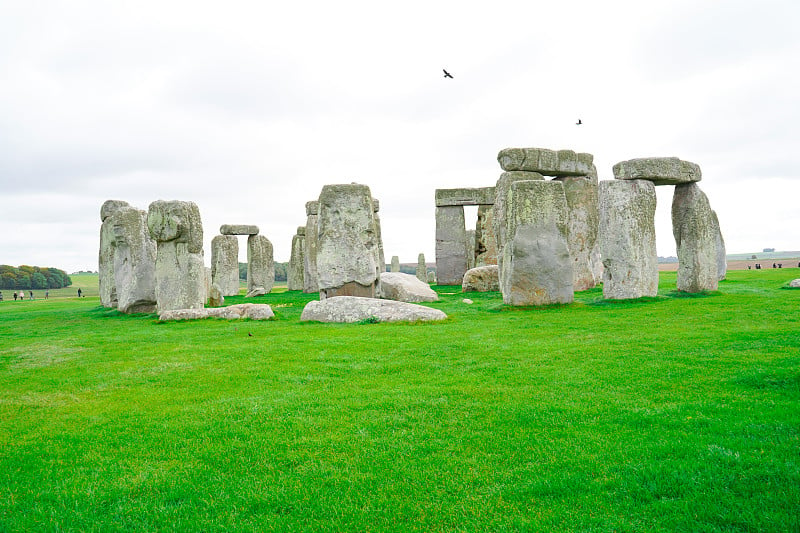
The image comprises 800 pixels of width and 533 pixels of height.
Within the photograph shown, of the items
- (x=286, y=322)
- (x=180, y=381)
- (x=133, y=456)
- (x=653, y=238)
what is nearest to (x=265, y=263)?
(x=286, y=322)

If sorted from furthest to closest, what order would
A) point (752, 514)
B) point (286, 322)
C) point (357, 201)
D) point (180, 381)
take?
point (357, 201), point (286, 322), point (180, 381), point (752, 514)

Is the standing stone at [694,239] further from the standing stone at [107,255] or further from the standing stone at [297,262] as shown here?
the standing stone at [297,262]

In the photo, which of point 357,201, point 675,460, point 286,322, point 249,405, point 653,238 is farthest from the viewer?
point 357,201

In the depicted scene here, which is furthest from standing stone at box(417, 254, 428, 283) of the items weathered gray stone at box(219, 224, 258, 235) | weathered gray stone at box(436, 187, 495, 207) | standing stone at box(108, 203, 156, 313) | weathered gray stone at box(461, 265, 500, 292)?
standing stone at box(108, 203, 156, 313)

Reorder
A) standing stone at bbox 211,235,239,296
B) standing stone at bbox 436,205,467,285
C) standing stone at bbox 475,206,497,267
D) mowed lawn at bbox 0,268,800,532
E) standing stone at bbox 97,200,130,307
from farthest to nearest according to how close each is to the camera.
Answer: standing stone at bbox 211,235,239,296
standing stone at bbox 436,205,467,285
standing stone at bbox 475,206,497,267
standing stone at bbox 97,200,130,307
mowed lawn at bbox 0,268,800,532

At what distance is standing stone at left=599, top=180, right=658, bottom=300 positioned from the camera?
11.6 meters

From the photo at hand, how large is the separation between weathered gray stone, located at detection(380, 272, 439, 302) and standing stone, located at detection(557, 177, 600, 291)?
495 centimetres

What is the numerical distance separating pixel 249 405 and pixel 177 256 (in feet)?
27.7

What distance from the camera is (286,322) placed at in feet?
35.6

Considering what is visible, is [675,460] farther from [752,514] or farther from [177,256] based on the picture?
[177,256]

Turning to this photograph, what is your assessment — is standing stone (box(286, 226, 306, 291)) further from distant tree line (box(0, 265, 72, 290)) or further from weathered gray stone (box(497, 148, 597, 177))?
distant tree line (box(0, 265, 72, 290))

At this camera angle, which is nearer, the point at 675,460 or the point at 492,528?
the point at 492,528

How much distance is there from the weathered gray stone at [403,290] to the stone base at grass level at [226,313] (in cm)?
376

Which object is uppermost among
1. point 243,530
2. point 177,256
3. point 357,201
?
point 357,201
